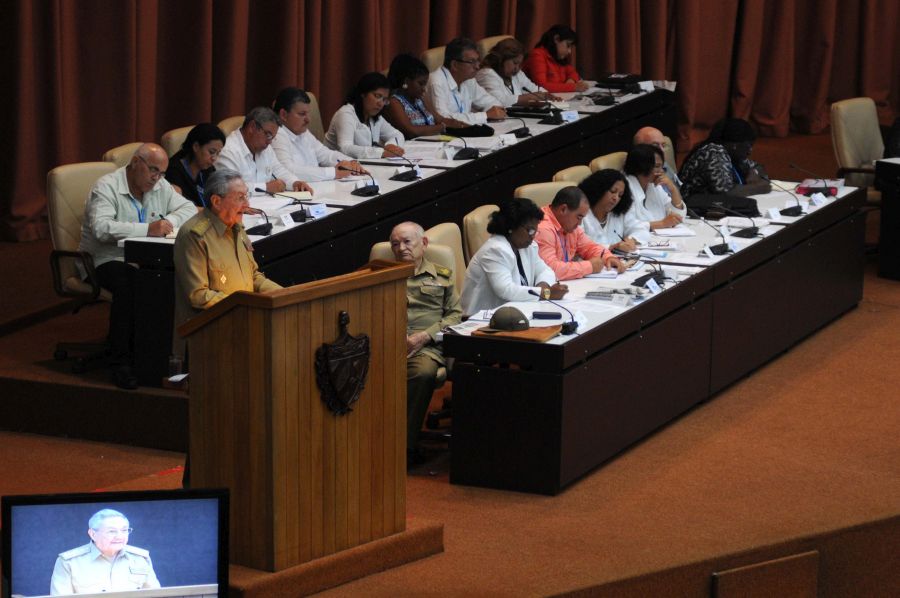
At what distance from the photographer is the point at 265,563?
446cm

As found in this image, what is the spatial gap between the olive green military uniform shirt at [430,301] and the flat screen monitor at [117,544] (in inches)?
87.2

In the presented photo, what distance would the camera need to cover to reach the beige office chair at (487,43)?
35.4 ft

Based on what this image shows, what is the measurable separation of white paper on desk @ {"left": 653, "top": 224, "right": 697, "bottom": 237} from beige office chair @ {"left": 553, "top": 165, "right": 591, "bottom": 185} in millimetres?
425

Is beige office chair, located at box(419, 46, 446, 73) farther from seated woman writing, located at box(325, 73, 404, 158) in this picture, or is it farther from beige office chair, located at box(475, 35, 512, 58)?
seated woman writing, located at box(325, 73, 404, 158)

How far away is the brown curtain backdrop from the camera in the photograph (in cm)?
873

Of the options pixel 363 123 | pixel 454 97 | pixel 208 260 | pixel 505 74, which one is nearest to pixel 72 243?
pixel 208 260

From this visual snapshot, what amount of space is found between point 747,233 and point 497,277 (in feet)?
5.30

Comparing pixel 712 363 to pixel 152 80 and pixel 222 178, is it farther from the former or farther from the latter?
pixel 152 80

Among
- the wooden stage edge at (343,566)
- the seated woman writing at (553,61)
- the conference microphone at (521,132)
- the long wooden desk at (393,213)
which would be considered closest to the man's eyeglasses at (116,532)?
the wooden stage edge at (343,566)

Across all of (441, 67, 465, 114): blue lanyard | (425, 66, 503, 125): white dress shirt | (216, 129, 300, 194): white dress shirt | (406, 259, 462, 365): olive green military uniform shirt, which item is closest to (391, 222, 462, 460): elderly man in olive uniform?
(406, 259, 462, 365): olive green military uniform shirt

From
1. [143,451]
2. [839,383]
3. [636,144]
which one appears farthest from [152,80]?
[839,383]

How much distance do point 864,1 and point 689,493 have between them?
8877mm

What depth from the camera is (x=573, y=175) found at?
7805 mm

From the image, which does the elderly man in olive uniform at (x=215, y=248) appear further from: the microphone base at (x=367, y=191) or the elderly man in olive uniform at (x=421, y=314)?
the microphone base at (x=367, y=191)
